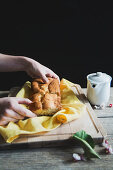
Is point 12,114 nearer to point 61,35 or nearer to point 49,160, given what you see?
point 49,160

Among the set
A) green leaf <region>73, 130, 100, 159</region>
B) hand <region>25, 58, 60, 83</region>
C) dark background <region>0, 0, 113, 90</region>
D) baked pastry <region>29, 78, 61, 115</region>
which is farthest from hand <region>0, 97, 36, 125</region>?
dark background <region>0, 0, 113, 90</region>

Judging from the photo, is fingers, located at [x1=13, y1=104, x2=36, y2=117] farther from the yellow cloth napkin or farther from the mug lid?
the mug lid

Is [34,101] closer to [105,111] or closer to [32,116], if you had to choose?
[32,116]

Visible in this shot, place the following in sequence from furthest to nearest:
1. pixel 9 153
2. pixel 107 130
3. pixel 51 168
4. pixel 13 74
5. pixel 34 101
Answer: pixel 13 74, pixel 34 101, pixel 107 130, pixel 9 153, pixel 51 168

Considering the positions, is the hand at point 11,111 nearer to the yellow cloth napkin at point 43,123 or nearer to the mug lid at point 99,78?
the yellow cloth napkin at point 43,123

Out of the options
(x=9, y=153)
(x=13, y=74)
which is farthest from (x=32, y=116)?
(x=13, y=74)

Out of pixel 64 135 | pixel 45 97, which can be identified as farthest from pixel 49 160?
pixel 45 97
